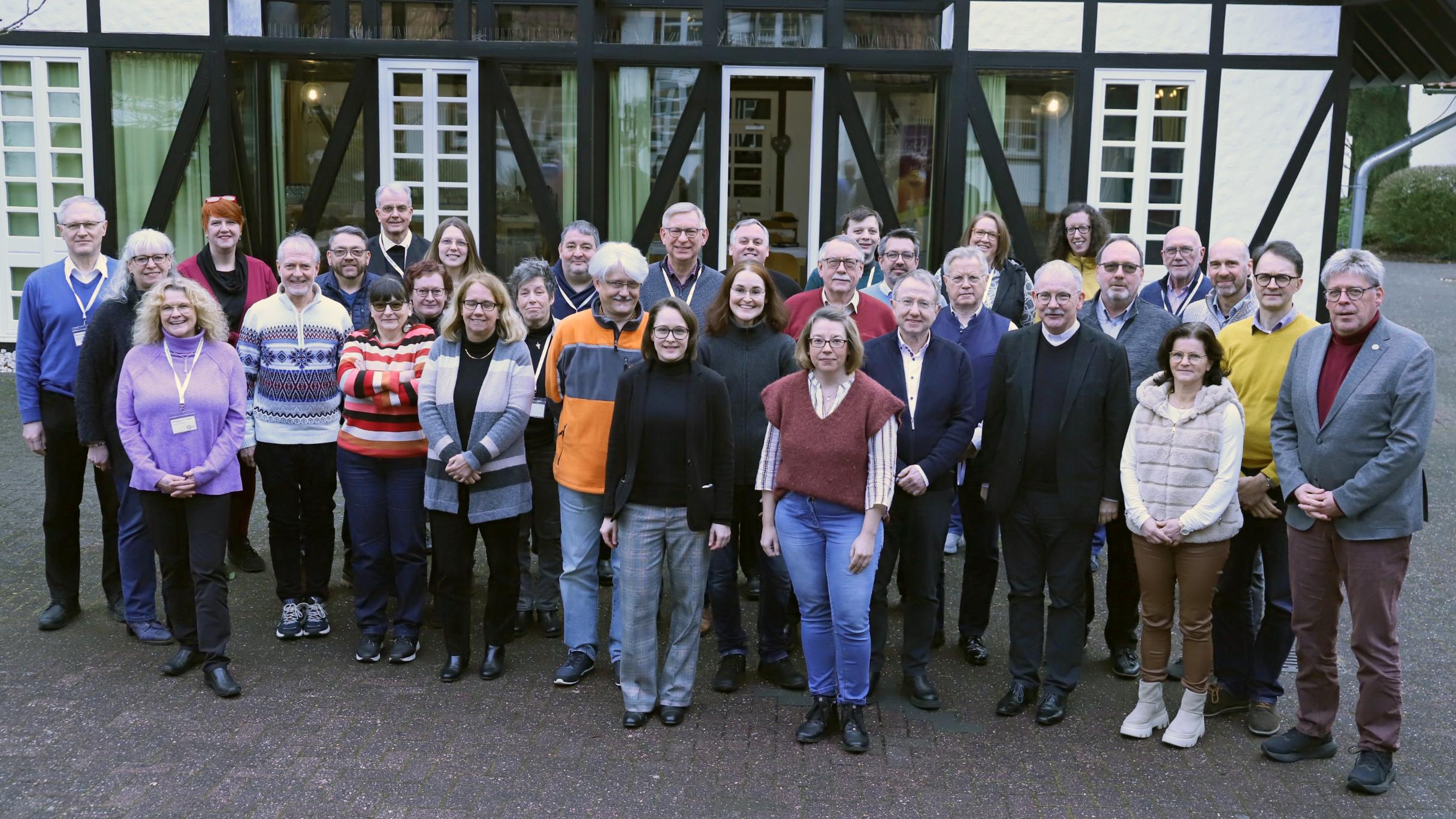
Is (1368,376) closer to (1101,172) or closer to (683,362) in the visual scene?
(683,362)

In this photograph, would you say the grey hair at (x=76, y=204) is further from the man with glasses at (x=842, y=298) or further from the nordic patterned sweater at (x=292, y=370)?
the man with glasses at (x=842, y=298)

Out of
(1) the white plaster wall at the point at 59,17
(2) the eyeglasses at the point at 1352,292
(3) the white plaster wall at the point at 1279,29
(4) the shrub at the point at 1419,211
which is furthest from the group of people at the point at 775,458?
(4) the shrub at the point at 1419,211

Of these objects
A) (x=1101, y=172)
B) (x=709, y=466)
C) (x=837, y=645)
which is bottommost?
(x=837, y=645)

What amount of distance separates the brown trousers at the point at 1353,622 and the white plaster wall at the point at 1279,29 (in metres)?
7.30

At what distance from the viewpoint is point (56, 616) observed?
603 cm

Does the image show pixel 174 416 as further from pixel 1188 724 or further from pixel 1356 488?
pixel 1356 488

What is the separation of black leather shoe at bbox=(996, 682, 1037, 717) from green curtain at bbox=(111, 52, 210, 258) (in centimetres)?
897

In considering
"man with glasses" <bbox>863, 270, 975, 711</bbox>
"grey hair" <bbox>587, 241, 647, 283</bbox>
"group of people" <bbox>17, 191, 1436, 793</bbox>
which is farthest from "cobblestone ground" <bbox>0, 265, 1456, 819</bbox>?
"grey hair" <bbox>587, 241, 647, 283</bbox>

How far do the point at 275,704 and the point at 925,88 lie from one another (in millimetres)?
8150

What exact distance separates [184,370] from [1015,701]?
3656 millimetres

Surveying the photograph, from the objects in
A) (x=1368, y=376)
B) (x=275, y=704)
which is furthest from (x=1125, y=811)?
(x=275, y=704)

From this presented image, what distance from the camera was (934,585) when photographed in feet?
17.8

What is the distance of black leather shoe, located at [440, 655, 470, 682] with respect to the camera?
549 centimetres

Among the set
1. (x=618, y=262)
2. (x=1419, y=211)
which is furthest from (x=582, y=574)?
(x=1419, y=211)
